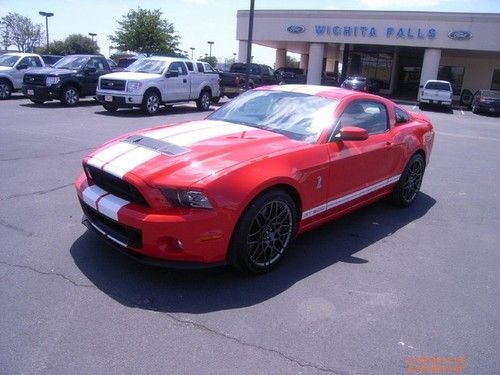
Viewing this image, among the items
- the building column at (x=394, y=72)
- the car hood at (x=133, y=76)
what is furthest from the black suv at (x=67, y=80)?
the building column at (x=394, y=72)

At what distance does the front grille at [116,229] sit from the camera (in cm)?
335

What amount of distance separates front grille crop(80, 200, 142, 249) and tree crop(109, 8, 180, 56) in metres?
38.2

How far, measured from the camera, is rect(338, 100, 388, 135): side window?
4.74m

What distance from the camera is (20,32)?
233 ft

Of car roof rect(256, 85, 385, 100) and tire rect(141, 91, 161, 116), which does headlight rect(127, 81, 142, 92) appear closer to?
tire rect(141, 91, 161, 116)

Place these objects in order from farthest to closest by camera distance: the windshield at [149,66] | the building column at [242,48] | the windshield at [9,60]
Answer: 1. the building column at [242,48]
2. the windshield at [9,60]
3. the windshield at [149,66]

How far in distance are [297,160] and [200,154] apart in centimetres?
86

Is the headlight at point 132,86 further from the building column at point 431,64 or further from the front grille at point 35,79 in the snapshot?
the building column at point 431,64

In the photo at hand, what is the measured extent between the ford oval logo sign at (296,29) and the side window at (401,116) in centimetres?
3187

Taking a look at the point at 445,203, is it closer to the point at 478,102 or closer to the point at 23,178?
the point at 23,178

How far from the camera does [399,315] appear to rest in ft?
11.0

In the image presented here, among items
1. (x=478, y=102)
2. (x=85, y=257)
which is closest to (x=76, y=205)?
(x=85, y=257)

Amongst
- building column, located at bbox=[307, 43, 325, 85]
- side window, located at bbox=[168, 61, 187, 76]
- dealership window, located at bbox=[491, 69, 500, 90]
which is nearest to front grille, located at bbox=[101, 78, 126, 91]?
side window, located at bbox=[168, 61, 187, 76]

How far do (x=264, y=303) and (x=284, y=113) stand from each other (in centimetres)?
213
